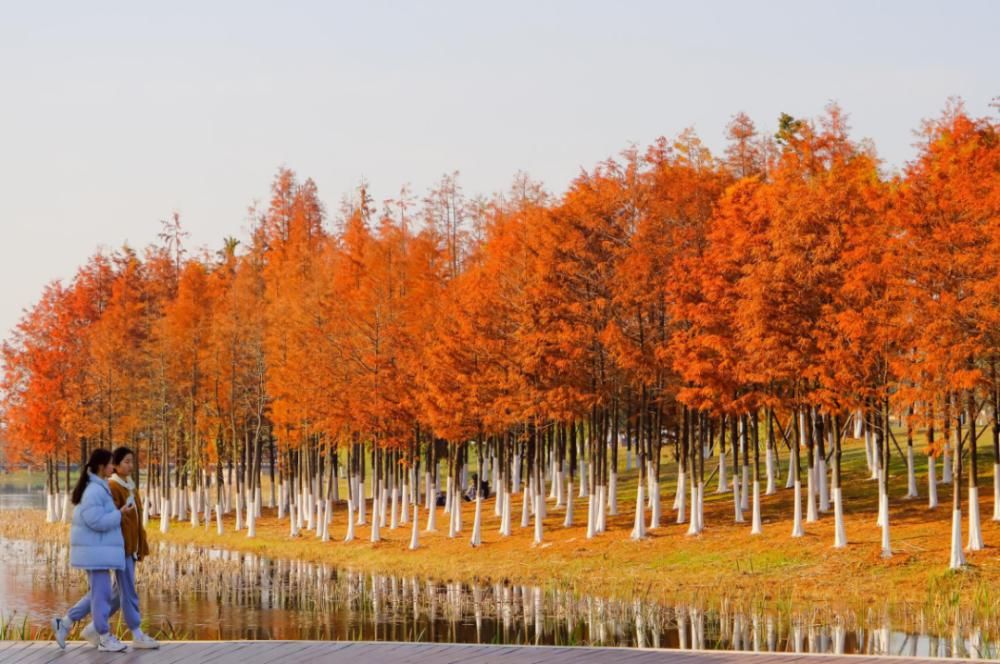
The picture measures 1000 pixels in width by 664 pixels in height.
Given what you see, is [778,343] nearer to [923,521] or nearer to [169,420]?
[923,521]

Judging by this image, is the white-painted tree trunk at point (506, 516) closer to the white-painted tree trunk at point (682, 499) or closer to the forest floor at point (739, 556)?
the forest floor at point (739, 556)

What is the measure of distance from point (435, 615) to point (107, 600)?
1804 centimetres

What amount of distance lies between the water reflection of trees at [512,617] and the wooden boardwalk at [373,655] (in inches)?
253

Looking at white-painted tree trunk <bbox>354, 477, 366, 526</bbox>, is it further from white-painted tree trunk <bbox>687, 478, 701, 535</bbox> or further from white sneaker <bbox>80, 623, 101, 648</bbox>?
white sneaker <bbox>80, 623, 101, 648</bbox>

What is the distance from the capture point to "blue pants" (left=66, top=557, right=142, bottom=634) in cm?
1761

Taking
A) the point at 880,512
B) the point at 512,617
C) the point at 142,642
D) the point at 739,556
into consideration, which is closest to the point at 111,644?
the point at 142,642

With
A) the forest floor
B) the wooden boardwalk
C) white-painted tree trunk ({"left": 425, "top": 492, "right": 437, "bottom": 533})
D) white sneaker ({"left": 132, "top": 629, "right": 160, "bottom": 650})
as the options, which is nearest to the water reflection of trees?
the forest floor

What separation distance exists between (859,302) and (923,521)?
28.0 feet

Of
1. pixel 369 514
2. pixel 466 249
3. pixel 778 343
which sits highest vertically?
pixel 466 249

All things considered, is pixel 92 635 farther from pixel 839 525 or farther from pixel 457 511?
pixel 457 511

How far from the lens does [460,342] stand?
52281mm

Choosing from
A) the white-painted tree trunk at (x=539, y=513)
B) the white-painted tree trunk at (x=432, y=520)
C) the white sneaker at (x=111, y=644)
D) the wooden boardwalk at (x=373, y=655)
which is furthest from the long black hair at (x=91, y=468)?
the white-painted tree trunk at (x=432, y=520)

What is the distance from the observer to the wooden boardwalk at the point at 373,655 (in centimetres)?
1753

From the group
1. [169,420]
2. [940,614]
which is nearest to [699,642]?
[940,614]
